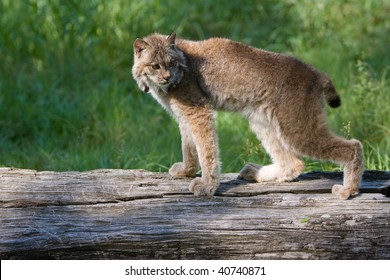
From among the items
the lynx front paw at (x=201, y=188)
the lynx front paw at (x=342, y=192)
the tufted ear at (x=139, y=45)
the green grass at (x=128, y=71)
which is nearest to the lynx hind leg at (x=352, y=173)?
the lynx front paw at (x=342, y=192)

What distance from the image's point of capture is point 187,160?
5.79m

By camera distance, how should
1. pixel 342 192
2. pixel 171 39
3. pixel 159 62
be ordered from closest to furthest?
1. pixel 342 192
2. pixel 159 62
3. pixel 171 39

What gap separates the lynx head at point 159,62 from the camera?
18.0 feet

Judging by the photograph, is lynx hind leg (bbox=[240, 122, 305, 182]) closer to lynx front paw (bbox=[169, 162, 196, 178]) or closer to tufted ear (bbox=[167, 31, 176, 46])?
lynx front paw (bbox=[169, 162, 196, 178])

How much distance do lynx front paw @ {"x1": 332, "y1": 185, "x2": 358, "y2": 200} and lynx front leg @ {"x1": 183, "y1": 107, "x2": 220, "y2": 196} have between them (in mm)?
830

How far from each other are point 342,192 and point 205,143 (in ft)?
3.41

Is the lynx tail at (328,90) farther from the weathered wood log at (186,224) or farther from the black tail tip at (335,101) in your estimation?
the weathered wood log at (186,224)

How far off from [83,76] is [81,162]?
2.41 meters

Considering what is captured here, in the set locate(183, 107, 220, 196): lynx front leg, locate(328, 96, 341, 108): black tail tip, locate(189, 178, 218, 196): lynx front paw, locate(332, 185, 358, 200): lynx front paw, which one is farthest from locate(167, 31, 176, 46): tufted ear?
locate(332, 185, 358, 200): lynx front paw

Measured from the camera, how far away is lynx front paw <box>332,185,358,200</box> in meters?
5.13

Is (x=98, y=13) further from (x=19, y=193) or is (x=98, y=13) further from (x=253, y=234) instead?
(x=253, y=234)

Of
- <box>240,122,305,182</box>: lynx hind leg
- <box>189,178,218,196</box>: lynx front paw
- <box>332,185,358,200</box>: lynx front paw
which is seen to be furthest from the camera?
<box>240,122,305,182</box>: lynx hind leg

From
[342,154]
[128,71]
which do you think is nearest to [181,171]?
[342,154]

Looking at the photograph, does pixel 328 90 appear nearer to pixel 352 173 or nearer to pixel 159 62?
pixel 352 173
